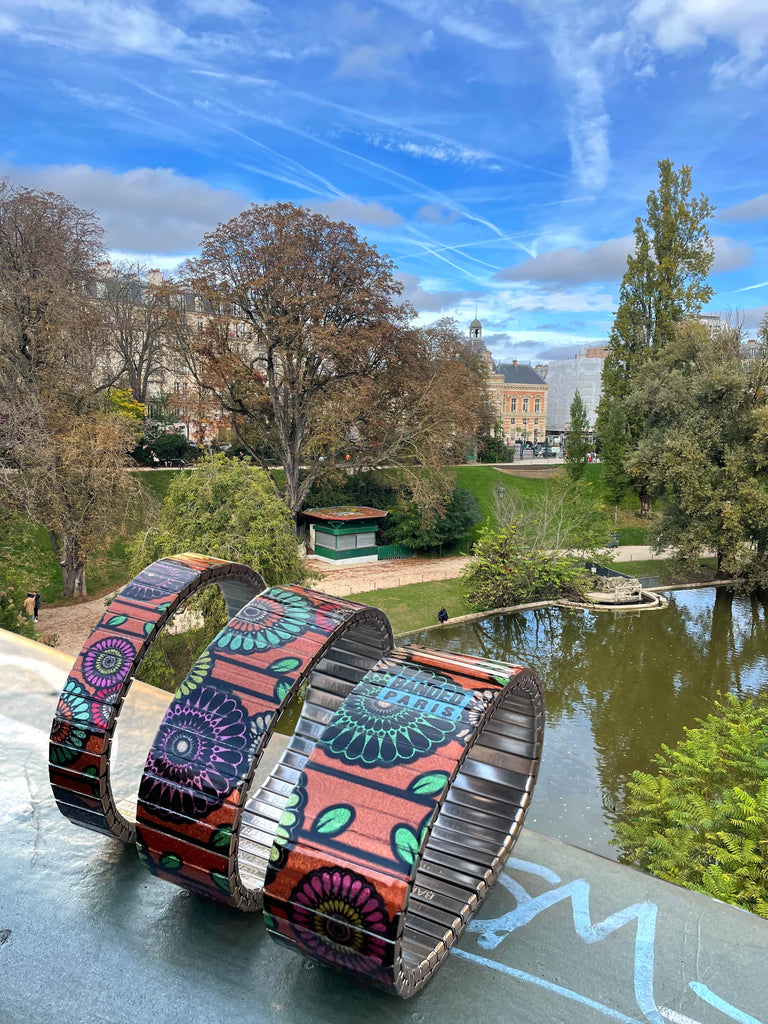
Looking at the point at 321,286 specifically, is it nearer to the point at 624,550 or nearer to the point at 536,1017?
the point at 624,550

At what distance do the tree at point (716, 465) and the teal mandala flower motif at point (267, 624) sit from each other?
77.2ft

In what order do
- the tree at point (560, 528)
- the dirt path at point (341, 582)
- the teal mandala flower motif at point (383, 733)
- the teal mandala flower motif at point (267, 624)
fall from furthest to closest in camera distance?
the tree at point (560, 528) < the dirt path at point (341, 582) < the teal mandala flower motif at point (267, 624) < the teal mandala flower motif at point (383, 733)

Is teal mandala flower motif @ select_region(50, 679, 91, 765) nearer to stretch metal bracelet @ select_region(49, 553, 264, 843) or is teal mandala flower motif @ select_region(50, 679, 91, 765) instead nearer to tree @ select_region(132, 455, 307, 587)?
stretch metal bracelet @ select_region(49, 553, 264, 843)

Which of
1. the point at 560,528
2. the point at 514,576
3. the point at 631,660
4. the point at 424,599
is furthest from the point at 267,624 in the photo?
the point at 560,528

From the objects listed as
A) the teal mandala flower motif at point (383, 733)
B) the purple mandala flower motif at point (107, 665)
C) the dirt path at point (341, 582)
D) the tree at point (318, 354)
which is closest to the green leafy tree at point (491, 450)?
the tree at point (318, 354)

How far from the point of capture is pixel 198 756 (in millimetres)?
3371

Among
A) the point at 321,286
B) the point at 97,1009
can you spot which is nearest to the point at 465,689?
the point at 97,1009

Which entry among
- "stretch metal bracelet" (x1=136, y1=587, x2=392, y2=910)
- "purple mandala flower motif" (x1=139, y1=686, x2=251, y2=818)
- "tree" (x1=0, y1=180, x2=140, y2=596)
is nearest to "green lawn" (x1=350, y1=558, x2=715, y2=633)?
"tree" (x1=0, y1=180, x2=140, y2=596)

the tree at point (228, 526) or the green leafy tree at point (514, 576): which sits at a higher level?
the tree at point (228, 526)

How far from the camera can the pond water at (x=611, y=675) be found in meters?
12.0

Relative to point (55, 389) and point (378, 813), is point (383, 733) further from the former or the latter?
point (55, 389)

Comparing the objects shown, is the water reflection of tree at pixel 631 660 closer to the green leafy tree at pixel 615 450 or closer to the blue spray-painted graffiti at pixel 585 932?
the blue spray-painted graffiti at pixel 585 932

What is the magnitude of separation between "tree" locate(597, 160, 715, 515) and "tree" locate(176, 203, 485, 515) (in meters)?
10.8

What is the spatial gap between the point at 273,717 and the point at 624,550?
32.5 metres
